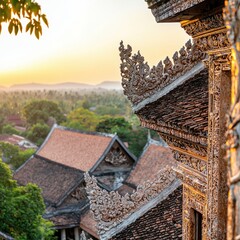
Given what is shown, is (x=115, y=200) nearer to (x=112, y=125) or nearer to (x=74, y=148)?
(x=74, y=148)

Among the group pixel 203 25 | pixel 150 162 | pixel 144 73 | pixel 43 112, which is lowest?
pixel 150 162

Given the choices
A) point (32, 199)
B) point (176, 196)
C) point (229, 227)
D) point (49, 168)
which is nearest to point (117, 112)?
point (49, 168)

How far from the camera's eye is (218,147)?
3389 millimetres

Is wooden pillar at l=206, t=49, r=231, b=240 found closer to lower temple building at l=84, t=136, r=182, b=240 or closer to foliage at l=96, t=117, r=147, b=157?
lower temple building at l=84, t=136, r=182, b=240

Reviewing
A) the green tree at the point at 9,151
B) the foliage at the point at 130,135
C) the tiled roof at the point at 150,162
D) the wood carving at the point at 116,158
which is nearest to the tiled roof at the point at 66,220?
the tiled roof at the point at 150,162

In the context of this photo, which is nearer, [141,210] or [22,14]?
[22,14]

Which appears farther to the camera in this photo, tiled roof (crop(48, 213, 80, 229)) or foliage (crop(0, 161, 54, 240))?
tiled roof (crop(48, 213, 80, 229))

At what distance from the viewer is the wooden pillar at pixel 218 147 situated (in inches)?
130

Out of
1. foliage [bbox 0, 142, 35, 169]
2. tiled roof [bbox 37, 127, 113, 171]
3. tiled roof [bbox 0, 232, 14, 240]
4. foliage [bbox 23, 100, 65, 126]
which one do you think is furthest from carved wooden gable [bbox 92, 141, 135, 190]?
foliage [bbox 23, 100, 65, 126]

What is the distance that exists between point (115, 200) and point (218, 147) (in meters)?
3.56

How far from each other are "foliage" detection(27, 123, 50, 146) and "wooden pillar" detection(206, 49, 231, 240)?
47180mm

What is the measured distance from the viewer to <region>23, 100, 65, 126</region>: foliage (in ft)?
194

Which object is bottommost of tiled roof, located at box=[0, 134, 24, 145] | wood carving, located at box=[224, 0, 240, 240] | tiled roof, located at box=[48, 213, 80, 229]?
tiled roof, located at box=[48, 213, 80, 229]

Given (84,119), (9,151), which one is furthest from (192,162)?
(84,119)
